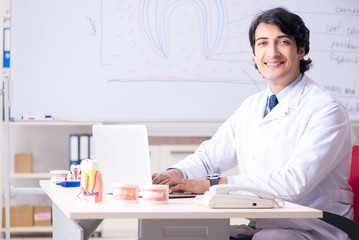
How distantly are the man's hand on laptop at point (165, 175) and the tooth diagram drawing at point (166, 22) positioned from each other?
2466mm

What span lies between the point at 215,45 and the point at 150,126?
0.89 meters

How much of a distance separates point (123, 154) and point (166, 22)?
9.81 ft

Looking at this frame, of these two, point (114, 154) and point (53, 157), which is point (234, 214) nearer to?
point (114, 154)

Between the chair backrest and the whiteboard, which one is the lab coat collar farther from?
the whiteboard

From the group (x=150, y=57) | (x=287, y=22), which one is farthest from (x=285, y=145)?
(x=150, y=57)

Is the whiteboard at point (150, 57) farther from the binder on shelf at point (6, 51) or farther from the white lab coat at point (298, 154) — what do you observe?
the white lab coat at point (298, 154)

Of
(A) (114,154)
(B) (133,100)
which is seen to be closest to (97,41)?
(B) (133,100)

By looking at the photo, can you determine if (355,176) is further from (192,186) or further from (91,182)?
(91,182)

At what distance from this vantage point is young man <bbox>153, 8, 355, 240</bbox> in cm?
193

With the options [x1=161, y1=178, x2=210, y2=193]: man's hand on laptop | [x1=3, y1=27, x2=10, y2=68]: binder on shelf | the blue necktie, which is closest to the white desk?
[x1=161, y1=178, x2=210, y2=193]: man's hand on laptop

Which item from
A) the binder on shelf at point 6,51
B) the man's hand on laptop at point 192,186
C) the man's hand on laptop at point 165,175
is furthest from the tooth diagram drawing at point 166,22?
the man's hand on laptop at point 192,186

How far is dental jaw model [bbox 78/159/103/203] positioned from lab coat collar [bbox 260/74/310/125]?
812 millimetres

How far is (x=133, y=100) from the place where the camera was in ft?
15.1

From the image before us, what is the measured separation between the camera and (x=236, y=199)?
157 cm
